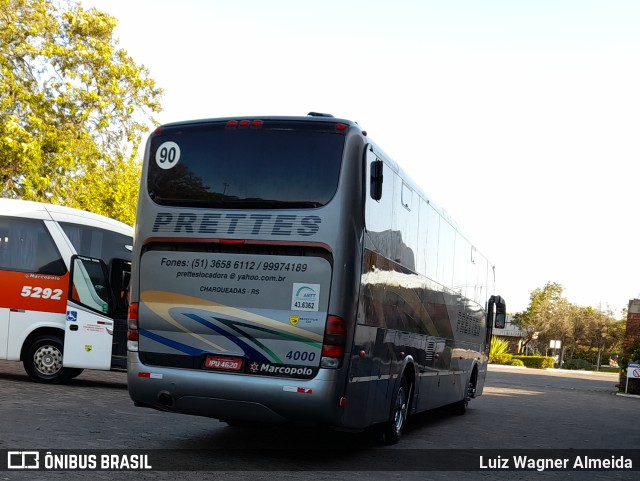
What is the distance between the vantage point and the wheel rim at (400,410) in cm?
1183

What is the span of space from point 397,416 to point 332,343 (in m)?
3.18

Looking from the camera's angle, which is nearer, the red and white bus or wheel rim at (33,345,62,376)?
the red and white bus

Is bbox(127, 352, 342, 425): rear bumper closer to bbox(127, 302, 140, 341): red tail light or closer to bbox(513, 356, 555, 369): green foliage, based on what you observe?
bbox(127, 302, 140, 341): red tail light

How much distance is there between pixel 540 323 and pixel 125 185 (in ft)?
202

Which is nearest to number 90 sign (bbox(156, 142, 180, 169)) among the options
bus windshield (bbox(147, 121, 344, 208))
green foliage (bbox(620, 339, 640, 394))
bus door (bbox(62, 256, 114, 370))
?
bus windshield (bbox(147, 121, 344, 208))

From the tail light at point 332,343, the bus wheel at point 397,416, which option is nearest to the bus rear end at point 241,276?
the tail light at point 332,343

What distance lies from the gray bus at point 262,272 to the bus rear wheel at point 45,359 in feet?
26.7

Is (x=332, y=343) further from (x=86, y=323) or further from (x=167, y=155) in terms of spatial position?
(x=86, y=323)

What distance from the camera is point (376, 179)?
32.8ft

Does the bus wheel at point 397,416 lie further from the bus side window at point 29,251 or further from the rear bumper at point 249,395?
the bus side window at point 29,251

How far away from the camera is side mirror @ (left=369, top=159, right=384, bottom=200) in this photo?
32.6 feet

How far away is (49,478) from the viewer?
7598 mm

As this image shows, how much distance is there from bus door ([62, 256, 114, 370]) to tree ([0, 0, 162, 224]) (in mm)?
10219

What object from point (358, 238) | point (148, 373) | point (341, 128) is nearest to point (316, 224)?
point (358, 238)
